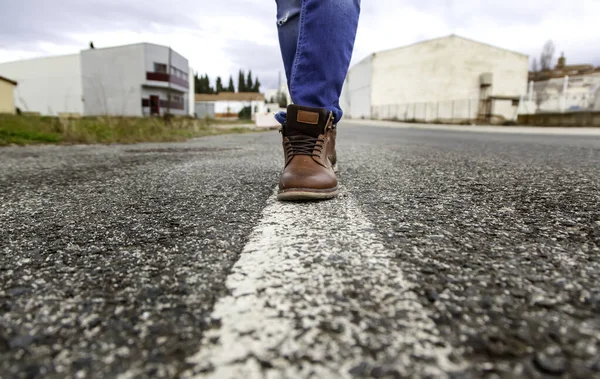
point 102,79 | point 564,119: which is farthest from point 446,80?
point 102,79

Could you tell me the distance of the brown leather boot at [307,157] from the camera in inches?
55.9

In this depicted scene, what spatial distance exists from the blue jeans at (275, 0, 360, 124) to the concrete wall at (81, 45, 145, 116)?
3968 centimetres

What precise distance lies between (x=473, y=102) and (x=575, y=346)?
35.2 metres

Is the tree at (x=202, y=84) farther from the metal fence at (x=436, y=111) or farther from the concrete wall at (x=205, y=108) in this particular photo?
the metal fence at (x=436, y=111)

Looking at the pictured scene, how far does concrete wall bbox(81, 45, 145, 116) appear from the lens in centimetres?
3688

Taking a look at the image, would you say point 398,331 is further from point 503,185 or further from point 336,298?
point 503,185

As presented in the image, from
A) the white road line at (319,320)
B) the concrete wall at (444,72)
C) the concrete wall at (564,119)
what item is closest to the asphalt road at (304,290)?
the white road line at (319,320)

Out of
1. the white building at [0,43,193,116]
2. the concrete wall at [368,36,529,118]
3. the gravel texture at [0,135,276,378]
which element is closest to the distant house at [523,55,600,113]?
the concrete wall at [368,36,529,118]

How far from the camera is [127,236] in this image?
1021 mm

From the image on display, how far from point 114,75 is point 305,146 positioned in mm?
41810

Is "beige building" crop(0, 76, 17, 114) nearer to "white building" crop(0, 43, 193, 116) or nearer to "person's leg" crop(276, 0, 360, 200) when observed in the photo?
"white building" crop(0, 43, 193, 116)

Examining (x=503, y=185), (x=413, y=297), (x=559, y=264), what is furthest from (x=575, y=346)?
(x=503, y=185)

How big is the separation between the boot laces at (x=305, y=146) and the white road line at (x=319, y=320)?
2.38 feet

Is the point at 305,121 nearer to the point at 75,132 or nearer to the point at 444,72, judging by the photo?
the point at 75,132
